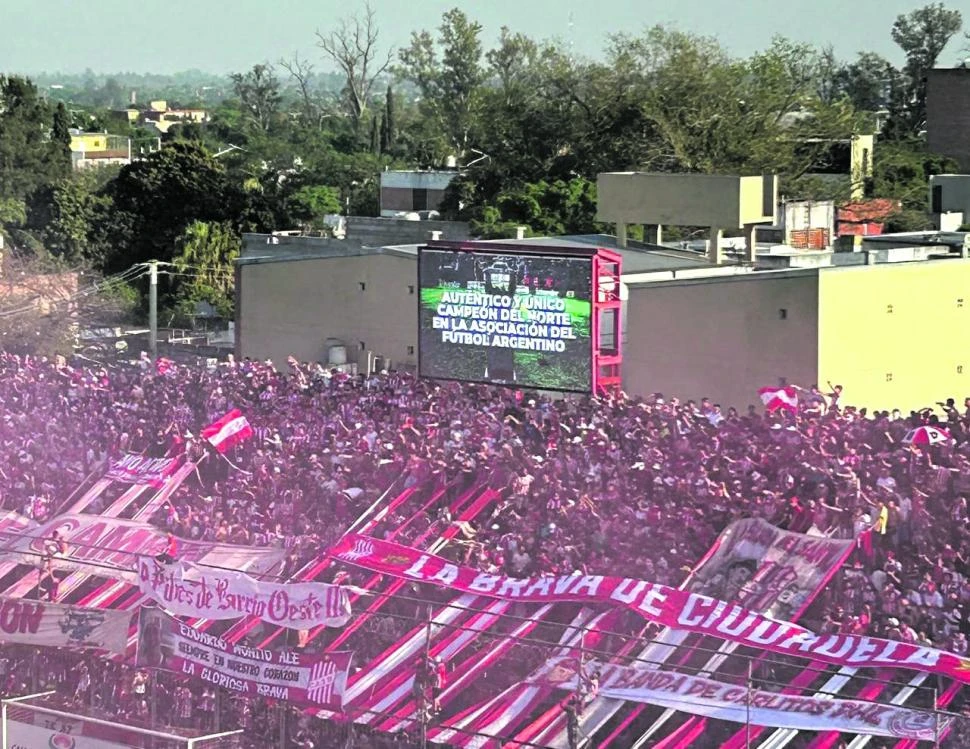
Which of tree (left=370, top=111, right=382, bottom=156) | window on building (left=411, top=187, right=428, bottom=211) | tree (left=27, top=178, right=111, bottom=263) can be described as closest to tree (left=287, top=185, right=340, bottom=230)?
window on building (left=411, top=187, right=428, bottom=211)

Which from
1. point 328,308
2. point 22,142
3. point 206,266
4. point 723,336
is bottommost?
point 206,266

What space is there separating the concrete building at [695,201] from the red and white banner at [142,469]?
8369mm

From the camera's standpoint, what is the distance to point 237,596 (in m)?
12.1

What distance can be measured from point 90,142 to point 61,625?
2214 inches

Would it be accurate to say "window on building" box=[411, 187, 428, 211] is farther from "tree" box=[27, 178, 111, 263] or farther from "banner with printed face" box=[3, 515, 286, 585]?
"banner with printed face" box=[3, 515, 286, 585]

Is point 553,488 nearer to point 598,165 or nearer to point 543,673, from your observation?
point 543,673

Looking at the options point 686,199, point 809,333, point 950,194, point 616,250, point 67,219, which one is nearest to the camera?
point 809,333

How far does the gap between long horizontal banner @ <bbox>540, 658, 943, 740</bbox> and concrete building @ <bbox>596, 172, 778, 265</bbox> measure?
11.7 metres

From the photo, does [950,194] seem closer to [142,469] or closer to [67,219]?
[67,219]

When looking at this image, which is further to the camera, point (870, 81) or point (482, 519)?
point (870, 81)

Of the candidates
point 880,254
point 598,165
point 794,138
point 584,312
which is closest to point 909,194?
point 794,138

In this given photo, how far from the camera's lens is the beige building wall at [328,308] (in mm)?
21594

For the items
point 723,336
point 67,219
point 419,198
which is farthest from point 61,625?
point 419,198

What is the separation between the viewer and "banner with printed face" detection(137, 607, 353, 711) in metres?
11.3
